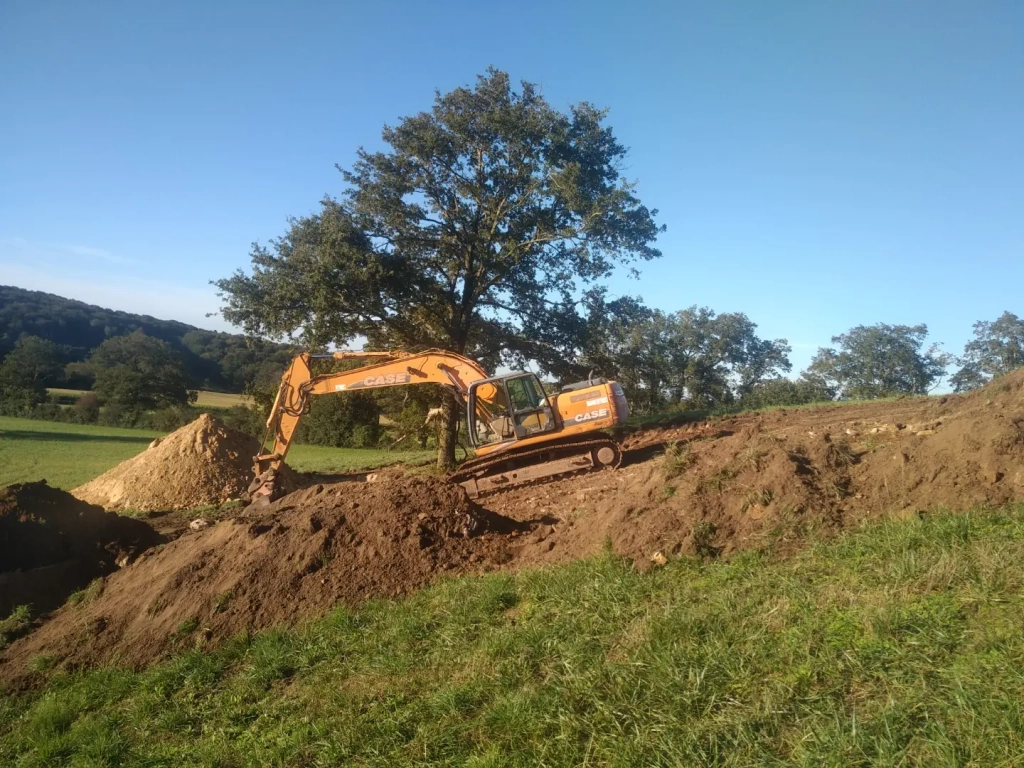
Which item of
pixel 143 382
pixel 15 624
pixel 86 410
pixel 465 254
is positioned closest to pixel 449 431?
pixel 465 254

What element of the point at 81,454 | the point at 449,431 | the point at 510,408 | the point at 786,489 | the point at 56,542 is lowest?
the point at 81,454

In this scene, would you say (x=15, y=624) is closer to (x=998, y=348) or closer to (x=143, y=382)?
(x=998, y=348)

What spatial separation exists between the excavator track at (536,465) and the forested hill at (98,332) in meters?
55.5

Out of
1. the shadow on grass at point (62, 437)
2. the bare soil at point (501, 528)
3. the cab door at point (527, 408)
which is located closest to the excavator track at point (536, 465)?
the cab door at point (527, 408)

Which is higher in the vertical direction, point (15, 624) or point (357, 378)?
point (357, 378)

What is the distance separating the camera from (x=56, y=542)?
9.95m

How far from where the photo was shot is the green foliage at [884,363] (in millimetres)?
32812

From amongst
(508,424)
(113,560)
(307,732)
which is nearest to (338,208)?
(508,424)

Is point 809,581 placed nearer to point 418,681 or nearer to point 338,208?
point 418,681

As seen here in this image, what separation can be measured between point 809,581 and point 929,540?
3.48 feet

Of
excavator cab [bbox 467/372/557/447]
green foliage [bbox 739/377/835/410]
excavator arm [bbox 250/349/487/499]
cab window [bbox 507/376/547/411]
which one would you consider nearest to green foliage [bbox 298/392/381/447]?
green foliage [bbox 739/377/835/410]

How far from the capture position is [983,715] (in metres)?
3.35

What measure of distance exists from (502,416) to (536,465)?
116 cm

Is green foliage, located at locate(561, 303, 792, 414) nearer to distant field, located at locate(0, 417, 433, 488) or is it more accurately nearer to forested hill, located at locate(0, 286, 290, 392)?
distant field, located at locate(0, 417, 433, 488)
